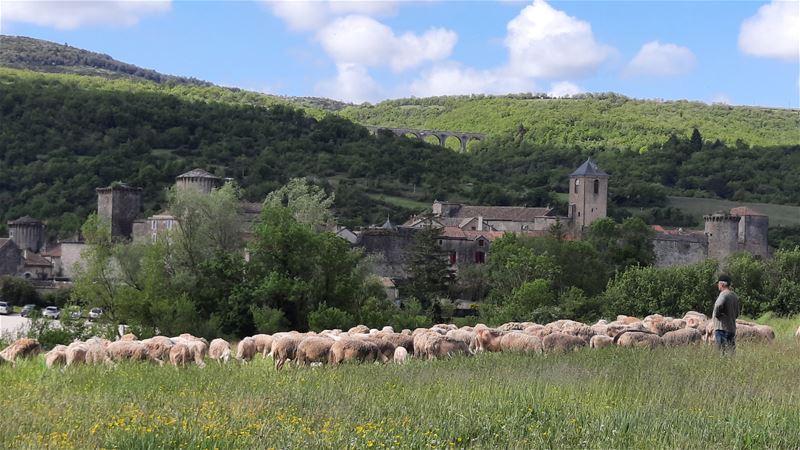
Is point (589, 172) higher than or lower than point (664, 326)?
higher

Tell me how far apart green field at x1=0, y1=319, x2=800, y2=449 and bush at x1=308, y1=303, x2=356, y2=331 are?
671 inches

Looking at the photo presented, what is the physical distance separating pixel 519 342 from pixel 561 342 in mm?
918

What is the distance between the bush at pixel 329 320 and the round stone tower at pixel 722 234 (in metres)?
56.1

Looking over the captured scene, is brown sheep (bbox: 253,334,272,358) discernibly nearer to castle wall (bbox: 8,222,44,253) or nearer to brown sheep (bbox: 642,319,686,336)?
brown sheep (bbox: 642,319,686,336)

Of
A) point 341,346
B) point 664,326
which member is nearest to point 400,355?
point 341,346

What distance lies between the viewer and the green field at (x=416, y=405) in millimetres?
11148

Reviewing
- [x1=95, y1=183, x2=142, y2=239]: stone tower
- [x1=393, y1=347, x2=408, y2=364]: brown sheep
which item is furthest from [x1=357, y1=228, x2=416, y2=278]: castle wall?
[x1=393, y1=347, x2=408, y2=364]: brown sheep

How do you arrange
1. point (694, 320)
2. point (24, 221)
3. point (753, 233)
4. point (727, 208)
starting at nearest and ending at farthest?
1. point (694, 320)
2. point (753, 233)
3. point (24, 221)
4. point (727, 208)

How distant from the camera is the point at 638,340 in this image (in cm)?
2156

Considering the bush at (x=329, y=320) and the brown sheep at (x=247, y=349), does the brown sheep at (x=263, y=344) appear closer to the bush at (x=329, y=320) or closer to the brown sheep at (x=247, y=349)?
the brown sheep at (x=247, y=349)

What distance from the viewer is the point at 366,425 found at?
38.2 ft

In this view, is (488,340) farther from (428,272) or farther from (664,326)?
(428,272)

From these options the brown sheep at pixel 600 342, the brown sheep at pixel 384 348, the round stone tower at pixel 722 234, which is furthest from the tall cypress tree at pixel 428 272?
the brown sheep at pixel 384 348

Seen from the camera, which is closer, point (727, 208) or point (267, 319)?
point (267, 319)
